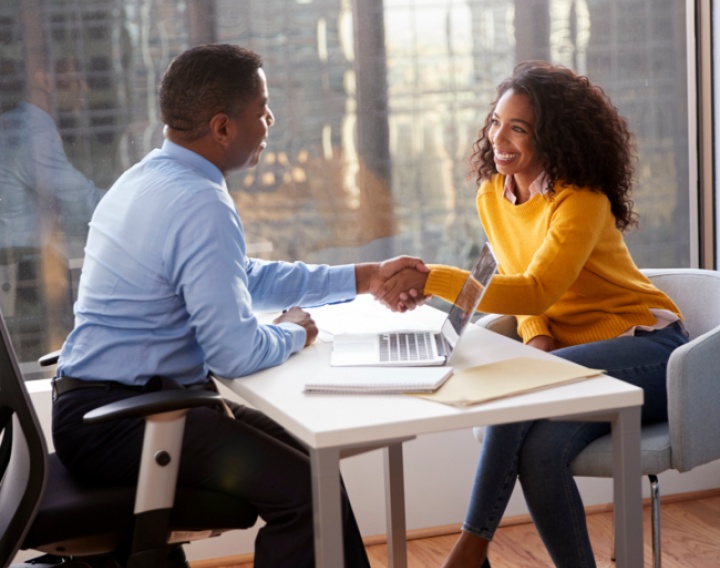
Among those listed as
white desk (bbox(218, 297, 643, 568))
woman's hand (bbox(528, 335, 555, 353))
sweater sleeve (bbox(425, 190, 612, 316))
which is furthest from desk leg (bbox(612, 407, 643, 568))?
woman's hand (bbox(528, 335, 555, 353))

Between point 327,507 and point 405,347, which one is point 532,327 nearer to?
point 405,347

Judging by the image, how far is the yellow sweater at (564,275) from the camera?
1.86 metres

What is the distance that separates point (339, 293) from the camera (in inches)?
77.6

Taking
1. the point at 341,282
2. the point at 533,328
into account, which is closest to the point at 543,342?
the point at 533,328

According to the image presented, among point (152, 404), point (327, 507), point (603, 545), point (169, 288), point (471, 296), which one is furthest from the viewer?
point (603, 545)

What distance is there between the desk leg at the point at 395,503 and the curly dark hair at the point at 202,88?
885mm

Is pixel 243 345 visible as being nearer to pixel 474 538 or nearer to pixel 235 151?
pixel 235 151

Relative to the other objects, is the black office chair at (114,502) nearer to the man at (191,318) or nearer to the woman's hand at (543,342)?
the man at (191,318)

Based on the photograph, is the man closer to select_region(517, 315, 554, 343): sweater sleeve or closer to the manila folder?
the manila folder

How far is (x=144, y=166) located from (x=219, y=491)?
2.14 ft

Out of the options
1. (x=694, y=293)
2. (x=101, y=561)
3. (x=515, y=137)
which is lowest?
(x=101, y=561)

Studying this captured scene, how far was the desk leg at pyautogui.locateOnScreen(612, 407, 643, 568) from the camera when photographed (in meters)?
1.27

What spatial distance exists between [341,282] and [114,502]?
2.62 ft

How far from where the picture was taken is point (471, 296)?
1.58m
